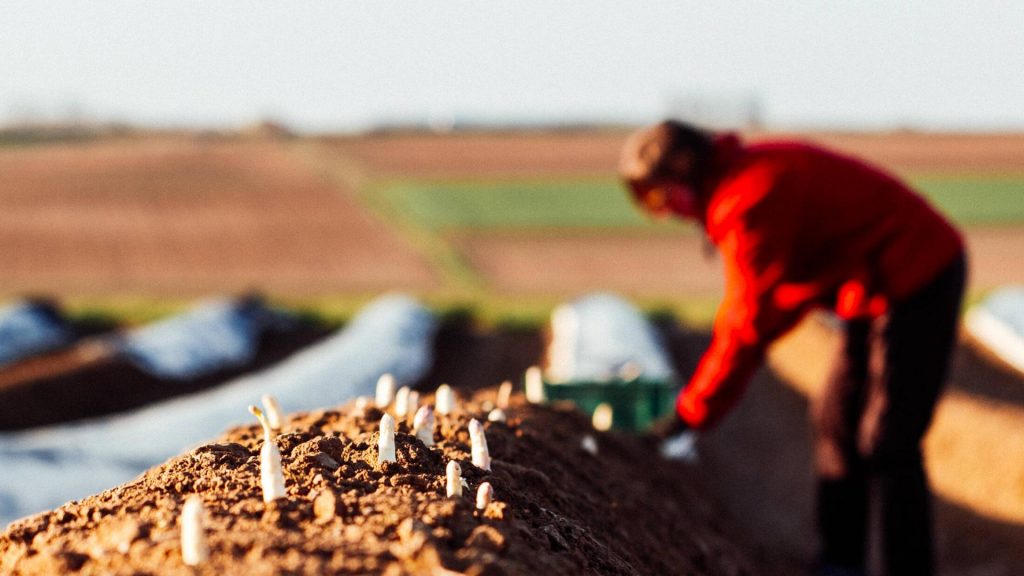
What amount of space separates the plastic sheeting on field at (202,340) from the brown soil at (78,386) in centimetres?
12

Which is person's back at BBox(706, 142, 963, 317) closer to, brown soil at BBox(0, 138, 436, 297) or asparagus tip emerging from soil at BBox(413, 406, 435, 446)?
asparagus tip emerging from soil at BBox(413, 406, 435, 446)

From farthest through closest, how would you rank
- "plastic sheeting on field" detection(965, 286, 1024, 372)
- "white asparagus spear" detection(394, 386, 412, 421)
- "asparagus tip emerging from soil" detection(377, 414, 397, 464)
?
"plastic sheeting on field" detection(965, 286, 1024, 372)
"white asparagus spear" detection(394, 386, 412, 421)
"asparagus tip emerging from soil" detection(377, 414, 397, 464)

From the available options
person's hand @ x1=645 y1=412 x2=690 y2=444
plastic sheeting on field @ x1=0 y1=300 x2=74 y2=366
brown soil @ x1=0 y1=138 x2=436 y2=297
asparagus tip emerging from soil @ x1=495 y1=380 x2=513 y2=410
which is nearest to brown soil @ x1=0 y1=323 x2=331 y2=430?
plastic sheeting on field @ x1=0 y1=300 x2=74 y2=366

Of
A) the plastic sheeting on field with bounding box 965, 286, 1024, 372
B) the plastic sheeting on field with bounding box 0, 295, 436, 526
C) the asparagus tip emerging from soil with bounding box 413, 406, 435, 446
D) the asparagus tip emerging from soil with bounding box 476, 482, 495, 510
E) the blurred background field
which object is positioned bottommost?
the blurred background field

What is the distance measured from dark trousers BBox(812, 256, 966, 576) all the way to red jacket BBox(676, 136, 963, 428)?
105mm

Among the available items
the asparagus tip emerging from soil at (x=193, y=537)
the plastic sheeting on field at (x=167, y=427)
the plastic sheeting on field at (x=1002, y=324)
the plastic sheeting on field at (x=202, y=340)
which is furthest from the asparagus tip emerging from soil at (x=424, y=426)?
the plastic sheeting on field at (x=1002, y=324)

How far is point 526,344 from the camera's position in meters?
10.8

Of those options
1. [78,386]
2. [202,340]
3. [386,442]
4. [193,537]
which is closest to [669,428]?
[386,442]

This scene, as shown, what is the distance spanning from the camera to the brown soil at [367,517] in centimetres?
154

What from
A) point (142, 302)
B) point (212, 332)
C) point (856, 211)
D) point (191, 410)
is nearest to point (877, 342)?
point (856, 211)

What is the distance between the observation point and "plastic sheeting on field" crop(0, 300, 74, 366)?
9977 millimetres

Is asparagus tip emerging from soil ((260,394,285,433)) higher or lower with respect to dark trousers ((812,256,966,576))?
higher

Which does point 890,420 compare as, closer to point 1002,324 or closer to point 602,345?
point 602,345

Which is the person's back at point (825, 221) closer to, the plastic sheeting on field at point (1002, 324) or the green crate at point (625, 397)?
the green crate at point (625, 397)
